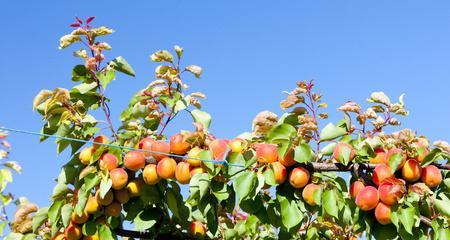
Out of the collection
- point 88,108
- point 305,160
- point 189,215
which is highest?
point 88,108

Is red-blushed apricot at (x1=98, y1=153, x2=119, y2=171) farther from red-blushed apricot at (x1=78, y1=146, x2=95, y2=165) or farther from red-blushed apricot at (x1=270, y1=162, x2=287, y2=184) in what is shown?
red-blushed apricot at (x1=270, y1=162, x2=287, y2=184)

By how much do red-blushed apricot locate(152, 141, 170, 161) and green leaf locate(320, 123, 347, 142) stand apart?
68 cm

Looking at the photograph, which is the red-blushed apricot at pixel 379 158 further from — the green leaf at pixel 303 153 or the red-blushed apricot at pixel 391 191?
the green leaf at pixel 303 153

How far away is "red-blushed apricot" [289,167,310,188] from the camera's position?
2.55 meters

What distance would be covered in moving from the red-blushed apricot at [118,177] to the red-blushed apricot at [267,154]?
23.9 inches

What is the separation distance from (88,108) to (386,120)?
137 centimetres

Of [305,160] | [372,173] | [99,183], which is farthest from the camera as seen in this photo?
[99,183]

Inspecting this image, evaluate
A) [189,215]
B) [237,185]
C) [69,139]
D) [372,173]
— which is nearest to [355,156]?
[372,173]

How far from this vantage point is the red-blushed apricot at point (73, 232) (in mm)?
2918

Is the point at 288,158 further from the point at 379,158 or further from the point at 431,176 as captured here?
the point at 431,176

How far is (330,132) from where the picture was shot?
8.63 feet

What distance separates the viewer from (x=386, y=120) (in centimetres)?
269

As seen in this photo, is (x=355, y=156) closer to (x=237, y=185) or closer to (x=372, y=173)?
(x=372, y=173)

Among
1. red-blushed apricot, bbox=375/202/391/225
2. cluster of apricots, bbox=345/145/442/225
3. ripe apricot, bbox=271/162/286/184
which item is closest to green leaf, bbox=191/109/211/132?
ripe apricot, bbox=271/162/286/184
